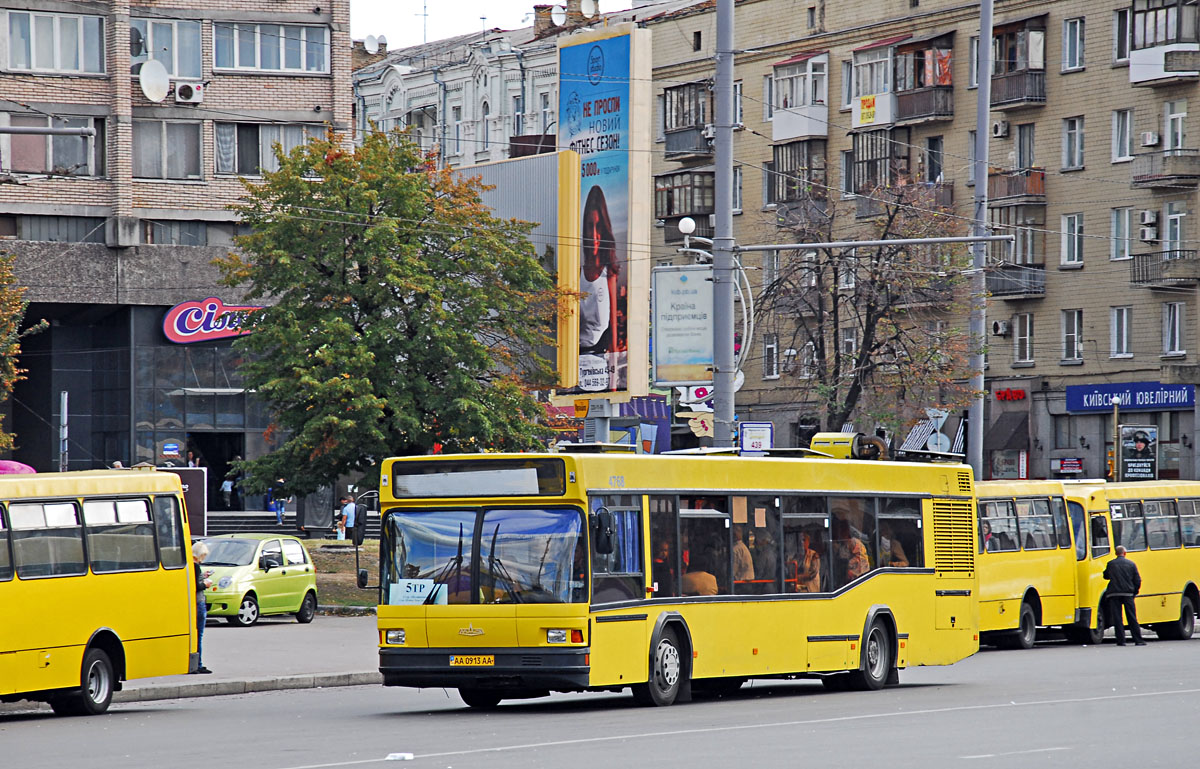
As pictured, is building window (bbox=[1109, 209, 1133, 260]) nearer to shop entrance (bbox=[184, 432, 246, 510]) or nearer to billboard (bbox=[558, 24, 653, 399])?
billboard (bbox=[558, 24, 653, 399])

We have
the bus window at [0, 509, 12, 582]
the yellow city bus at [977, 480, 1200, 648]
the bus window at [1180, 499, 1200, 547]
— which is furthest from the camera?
the bus window at [1180, 499, 1200, 547]

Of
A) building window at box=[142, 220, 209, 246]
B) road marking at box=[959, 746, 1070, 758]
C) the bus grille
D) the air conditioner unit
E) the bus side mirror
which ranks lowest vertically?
road marking at box=[959, 746, 1070, 758]

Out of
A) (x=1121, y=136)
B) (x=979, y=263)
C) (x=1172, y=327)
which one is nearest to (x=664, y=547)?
(x=979, y=263)

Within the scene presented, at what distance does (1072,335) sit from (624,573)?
47.2 meters

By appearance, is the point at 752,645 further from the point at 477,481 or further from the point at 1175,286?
the point at 1175,286

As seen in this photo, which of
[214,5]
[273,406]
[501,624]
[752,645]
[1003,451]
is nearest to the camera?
[501,624]

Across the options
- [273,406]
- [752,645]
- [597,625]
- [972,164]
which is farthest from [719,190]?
[972,164]

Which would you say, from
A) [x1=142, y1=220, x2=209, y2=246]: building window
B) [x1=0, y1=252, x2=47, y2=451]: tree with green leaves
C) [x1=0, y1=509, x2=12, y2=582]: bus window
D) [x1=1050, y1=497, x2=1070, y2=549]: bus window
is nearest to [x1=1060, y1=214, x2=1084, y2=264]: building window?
[x1=142, y1=220, x2=209, y2=246]: building window

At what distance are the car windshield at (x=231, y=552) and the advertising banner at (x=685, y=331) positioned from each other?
24.7 ft

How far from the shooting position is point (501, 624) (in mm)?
17562

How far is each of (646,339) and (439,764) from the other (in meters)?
30.2

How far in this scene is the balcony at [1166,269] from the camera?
192 ft

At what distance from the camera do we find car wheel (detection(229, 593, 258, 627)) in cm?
3262

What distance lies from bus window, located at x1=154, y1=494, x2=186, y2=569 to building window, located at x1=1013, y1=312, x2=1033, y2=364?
4735 cm
